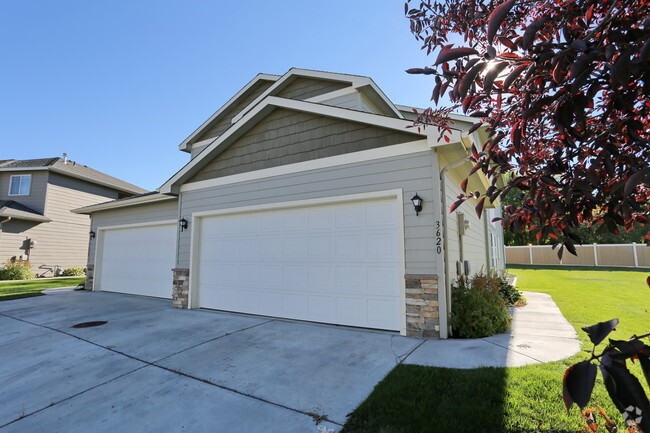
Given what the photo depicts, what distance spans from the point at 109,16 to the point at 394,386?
12.5 meters

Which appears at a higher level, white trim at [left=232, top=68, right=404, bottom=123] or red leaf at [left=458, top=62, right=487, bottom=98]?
white trim at [left=232, top=68, right=404, bottom=123]

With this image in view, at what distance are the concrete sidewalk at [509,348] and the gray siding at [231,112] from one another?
10762mm

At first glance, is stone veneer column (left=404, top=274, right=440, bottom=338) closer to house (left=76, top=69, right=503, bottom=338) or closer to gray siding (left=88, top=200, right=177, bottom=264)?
house (left=76, top=69, right=503, bottom=338)

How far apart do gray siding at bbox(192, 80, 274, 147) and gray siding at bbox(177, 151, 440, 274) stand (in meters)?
5.74

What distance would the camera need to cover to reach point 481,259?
1040 centimetres

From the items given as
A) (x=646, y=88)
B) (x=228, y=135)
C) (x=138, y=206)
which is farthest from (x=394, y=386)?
(x=138, y=206)

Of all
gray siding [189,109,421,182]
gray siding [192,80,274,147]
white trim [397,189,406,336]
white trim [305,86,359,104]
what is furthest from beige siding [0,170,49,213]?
white trim [397,189,406,336]

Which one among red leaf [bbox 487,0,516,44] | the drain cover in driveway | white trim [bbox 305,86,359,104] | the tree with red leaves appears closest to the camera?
red leaf [bbox 487,0,516,44]

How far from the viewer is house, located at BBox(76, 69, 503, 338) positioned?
5.46m

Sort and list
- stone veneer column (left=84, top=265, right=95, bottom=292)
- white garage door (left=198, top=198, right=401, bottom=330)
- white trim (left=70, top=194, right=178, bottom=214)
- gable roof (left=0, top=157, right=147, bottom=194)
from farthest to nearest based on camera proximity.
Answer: gable roof (left=0, top=157, right=147, bottom=194) < stone veneer column (left=84, top=265, right=95, bottom=292) < white trim (left=70, top=194, right=178, bottom=214) < white garage door (left=198, top=198, right=401, bottom=330)

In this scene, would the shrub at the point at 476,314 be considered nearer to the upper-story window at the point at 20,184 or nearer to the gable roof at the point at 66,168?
the gable roof at the point at 66,168

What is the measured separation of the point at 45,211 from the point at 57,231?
4.56 feet

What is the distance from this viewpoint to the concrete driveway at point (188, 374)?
9.77ft

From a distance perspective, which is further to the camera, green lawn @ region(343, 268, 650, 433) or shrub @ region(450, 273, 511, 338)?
shrub @ region(450, 273, 511, 338)
